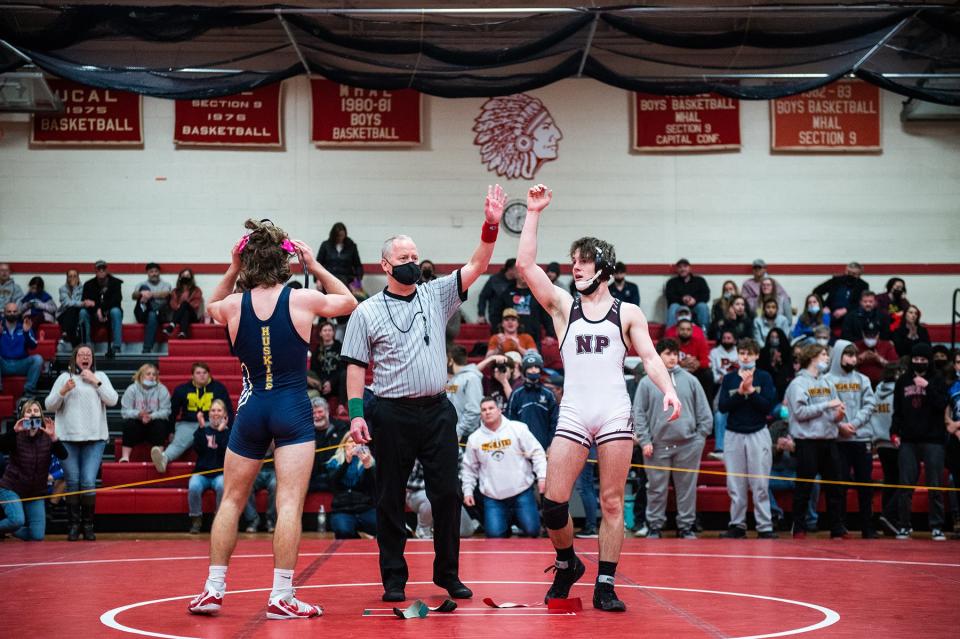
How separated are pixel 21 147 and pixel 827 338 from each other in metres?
13.6

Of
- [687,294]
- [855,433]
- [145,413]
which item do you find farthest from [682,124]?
[145,413]

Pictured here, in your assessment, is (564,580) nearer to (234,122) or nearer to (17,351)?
(17,351)

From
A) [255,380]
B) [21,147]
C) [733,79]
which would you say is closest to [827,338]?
[733,79]

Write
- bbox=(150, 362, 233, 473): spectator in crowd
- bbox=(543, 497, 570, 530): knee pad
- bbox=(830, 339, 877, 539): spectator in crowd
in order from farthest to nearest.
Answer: bbox=(150, 362, 233, 473): spectator in crowd < bbox=(830, 339, 877, 539): spectator in crowd < bbox=(543, 497, 570, 530): knee pad

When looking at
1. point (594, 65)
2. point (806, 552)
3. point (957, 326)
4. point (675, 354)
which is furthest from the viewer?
point (957, 326)

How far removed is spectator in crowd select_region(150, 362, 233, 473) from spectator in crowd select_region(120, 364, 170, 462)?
21 centimetres

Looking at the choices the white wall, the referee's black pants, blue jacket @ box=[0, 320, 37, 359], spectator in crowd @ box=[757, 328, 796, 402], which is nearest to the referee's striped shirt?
the referee's black pants

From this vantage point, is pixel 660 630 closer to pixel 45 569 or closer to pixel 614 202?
pixel 45 569

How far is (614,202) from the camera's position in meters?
19.6

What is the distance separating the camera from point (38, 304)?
1775cm

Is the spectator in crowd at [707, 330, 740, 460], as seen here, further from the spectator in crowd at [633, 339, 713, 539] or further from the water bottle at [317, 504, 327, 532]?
the water bottle at [317, 504, 327, 532]

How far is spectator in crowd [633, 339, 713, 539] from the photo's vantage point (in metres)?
11.8

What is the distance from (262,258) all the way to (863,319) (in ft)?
40.7

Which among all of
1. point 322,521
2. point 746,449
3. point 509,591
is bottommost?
point 322,521
